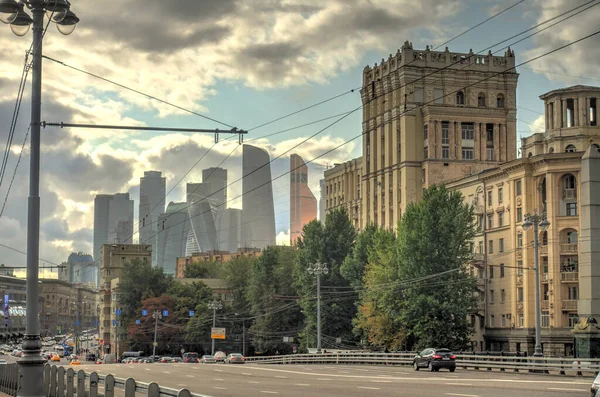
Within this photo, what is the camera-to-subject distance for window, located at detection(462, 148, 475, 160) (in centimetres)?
11694

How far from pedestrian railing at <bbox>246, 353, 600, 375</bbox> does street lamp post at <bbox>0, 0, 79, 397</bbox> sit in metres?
27.0

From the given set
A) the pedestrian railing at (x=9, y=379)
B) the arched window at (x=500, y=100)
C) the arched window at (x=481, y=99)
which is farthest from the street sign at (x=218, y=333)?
the pedestrian railing at (x=9, y=379)

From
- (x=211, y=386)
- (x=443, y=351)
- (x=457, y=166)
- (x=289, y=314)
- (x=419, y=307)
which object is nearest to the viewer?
(x=211, y=386)

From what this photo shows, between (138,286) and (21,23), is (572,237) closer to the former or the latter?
(21,23)

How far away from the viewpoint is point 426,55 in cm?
11800

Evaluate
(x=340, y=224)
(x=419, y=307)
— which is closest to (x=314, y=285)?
(x=340, y=224)

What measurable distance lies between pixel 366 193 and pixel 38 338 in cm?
10527

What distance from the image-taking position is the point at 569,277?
87.1 meters

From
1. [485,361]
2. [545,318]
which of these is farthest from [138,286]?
[485,361]

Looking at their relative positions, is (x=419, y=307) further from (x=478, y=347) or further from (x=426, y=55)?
(x=426, y=55)

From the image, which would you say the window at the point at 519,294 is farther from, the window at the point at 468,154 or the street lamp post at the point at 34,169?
the street lamp post at the point at 34,169

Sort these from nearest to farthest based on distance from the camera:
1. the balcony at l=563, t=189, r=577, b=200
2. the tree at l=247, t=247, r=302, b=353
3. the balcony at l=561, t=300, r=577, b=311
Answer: the balcony at l=561, t=300, r=577, b=311 < the balcony at l=563, t=189, r=577, b=200 < the tree at l=247, t=247, r=302, b=353

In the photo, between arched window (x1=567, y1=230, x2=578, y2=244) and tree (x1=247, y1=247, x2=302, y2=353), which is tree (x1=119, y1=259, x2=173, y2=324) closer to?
tree (x1=247, y1=247, x2=302, y2=353)

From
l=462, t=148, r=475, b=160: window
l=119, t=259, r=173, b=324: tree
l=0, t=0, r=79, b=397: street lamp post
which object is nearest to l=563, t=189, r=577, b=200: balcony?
l=462, t=148, r=475, b=160: window
